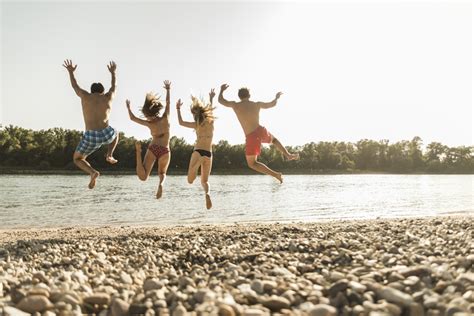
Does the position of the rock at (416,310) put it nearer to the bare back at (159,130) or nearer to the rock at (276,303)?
the rock at (276,303)

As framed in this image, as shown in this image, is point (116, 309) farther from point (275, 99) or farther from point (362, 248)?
point (275, 99)

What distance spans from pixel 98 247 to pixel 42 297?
4.04m

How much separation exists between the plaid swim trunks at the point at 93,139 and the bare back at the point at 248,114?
3.20m

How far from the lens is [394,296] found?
13.5 ft

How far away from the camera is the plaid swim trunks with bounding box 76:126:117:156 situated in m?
9.83

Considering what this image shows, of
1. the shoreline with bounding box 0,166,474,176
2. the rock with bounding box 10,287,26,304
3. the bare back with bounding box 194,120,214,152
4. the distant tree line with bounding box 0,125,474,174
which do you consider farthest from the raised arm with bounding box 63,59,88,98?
the distant tree line with bounding box 0,125,474,174

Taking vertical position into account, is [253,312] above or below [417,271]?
below

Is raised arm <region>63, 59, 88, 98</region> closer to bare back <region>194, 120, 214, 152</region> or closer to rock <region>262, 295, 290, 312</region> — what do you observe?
bare back <region>194, 120, 214, 152</region>

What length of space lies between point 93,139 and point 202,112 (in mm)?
2723

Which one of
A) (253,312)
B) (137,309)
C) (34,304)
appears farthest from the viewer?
(34,304)

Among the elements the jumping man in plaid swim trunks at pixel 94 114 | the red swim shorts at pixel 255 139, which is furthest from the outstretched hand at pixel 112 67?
the red swim shorts at pixel 255 139

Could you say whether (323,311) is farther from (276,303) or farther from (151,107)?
(151,107)

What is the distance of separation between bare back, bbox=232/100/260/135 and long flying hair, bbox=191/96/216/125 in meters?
0.62

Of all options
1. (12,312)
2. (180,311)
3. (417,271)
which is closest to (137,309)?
(180,311)
